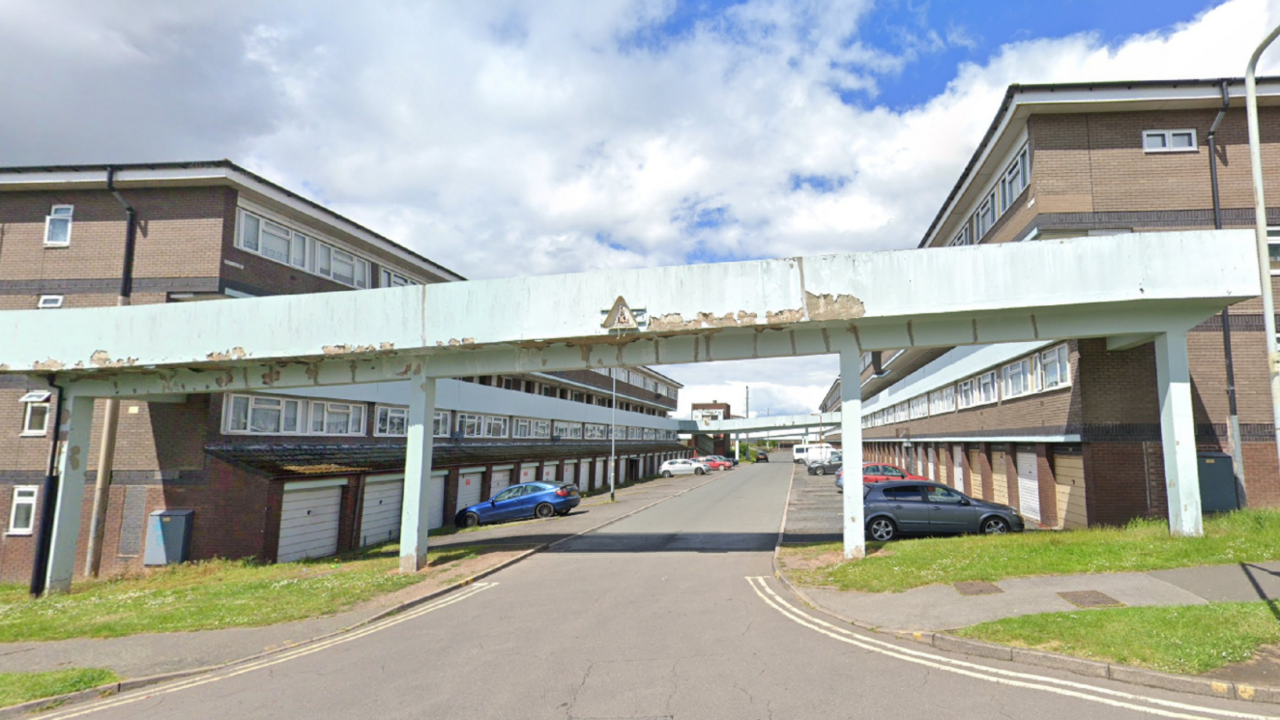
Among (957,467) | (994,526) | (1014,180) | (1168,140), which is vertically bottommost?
(994,526)

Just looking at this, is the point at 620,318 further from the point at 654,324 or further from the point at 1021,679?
the point at 1021,679

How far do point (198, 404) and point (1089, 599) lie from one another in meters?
20.9

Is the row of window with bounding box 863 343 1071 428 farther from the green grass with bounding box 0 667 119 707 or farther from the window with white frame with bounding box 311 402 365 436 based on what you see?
the window with white frame with bounding box 311 402 365 436

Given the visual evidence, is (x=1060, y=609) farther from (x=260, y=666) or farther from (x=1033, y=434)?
(x=1033, y=434)

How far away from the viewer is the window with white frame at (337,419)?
22.8m

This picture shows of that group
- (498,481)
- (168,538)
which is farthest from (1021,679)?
(498,481)

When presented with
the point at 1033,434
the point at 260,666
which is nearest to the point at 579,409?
the point at 1033,434

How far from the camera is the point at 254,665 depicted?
9.02m

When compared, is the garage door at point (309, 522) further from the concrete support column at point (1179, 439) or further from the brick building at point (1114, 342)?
the concrete support column at point (1179, 439)

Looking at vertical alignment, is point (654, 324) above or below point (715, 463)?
above

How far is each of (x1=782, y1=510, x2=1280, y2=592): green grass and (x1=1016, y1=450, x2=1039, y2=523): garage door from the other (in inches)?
232

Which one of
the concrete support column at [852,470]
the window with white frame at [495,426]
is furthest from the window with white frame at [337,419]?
the concrete support column at [852,470]

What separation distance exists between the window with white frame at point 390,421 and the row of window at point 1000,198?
22.9 metres

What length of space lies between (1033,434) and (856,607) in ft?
40.0
